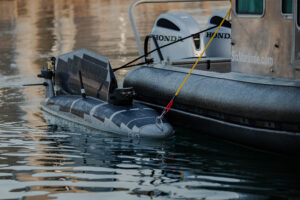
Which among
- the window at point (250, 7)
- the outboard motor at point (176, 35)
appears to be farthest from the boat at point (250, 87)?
the outboard motor at point (176, 35)

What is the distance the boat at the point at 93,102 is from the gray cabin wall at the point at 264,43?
1.37 metres

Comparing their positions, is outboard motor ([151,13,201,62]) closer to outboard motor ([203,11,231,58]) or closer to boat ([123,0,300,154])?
outboard motor ([203,11,231,58])

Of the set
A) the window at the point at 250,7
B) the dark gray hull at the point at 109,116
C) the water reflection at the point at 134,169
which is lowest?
the water reflection at the point at 134,169

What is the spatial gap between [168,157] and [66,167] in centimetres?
126

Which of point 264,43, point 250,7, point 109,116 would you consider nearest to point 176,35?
point 109,116

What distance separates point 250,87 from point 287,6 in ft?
3.45

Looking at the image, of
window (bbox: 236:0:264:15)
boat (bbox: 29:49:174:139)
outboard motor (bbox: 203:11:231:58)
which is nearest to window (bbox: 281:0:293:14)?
window (bbox: 236:0:264:15)

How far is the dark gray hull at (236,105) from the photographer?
8008mm

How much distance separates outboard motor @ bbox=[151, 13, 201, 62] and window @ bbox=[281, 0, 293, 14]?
3006 mm

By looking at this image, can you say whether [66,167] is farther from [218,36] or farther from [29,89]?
[29,89]

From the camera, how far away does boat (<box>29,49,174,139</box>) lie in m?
9.45

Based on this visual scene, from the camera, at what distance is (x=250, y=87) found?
855 cm

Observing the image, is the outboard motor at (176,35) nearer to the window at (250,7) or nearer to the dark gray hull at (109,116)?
the dark gray hull at (109,116)

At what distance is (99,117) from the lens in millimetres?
9938
